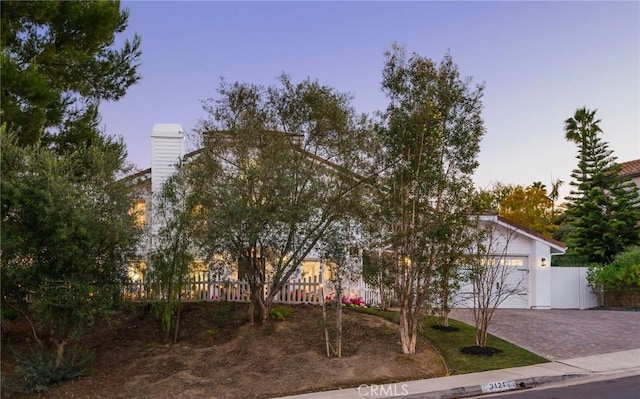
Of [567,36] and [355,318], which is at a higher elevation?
[567,36]

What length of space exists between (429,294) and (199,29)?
34.3ft

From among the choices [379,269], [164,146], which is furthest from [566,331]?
[164,146]

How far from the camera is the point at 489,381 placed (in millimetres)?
9609

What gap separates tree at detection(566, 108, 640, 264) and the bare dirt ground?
1703 cm

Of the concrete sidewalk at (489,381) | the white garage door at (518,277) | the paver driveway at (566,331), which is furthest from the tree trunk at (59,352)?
the white garage door at (518,277)

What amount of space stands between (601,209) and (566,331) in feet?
48.0

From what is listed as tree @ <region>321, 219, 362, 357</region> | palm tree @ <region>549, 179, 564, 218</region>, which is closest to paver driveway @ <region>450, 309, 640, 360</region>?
tree @ <region>321, 219, 362, 357</region>

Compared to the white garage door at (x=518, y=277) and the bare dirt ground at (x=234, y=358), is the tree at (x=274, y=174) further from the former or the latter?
the white garage door at (x=518, y=277)

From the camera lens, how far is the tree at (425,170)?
456 inches

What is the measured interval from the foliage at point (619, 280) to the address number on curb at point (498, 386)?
1379 centimetres

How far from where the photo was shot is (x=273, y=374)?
10.7 metres

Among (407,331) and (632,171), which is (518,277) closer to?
A: (407,331)

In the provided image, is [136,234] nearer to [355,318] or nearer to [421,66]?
[355,318]

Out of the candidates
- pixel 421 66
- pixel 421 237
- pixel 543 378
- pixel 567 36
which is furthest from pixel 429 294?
pixel 567 36
